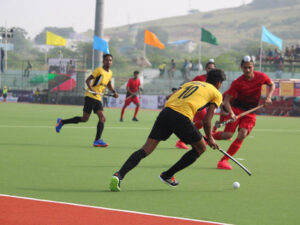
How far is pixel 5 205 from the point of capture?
20.7 feet

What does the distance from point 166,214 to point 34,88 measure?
47.4 meters

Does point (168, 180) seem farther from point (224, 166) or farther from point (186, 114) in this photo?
point (224, 166)

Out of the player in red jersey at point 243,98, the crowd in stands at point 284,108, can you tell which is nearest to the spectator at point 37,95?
the crowd in stands at point 284,108

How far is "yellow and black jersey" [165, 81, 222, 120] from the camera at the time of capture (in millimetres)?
7242

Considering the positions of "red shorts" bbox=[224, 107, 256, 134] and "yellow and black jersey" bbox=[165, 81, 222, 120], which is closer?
"yellow and black jersey" bbox=[165, 81, 222, 120]

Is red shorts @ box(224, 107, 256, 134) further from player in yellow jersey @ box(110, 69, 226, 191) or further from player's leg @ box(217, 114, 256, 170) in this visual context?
player in yellow jersey @ box(110, 69, 226, 191)

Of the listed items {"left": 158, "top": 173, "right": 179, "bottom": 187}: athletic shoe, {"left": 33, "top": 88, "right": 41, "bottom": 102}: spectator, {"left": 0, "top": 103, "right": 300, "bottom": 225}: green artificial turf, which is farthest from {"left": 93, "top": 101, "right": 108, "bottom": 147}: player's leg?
{"left": 33, "top": 88, "right": 41, "bottom": 102}: spectator

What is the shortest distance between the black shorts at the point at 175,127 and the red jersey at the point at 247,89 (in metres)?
2.84

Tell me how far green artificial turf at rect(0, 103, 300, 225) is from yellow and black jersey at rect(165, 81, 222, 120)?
1066mm

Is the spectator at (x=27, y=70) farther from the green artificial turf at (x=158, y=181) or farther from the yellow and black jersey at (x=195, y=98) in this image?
the yellow and black jersey at (x=195, y=98)

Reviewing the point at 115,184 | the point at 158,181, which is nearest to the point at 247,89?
the point at 158,181

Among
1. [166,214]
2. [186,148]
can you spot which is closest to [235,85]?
[186,148]

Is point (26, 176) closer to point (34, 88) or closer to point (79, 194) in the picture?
point (79, 194)

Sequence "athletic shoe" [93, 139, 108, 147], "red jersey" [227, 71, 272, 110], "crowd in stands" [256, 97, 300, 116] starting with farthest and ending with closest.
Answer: "crowd in stands" [256, 97, 300, 116] < "athletic shoe" [93, 139, 108, 147] < "red jersey" [227, 71, 272, 110]
